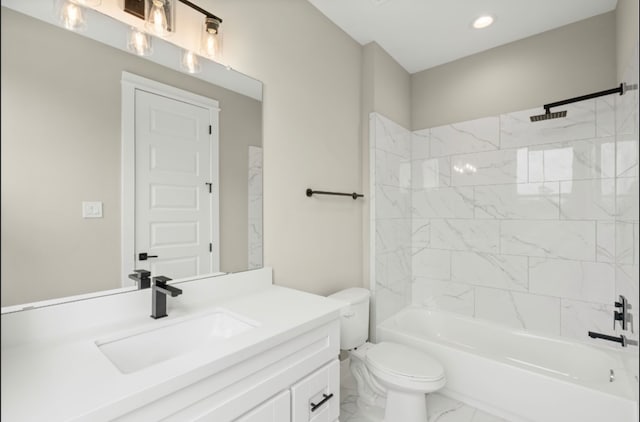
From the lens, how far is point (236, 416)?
0.94 metres

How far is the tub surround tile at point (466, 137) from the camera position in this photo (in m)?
2.53

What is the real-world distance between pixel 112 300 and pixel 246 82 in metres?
1.18

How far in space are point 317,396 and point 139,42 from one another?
62.4 inches

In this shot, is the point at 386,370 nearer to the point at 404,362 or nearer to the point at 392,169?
the point at 404,362

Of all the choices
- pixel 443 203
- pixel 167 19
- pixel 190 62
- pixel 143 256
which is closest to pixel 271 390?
pixel 143 256

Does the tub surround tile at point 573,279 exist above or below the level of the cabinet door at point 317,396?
above

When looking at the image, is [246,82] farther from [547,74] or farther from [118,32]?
[547,74]

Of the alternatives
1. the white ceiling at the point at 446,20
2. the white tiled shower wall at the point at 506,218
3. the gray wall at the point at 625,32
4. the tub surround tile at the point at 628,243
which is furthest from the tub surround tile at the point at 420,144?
the tub surround tile at the point at 628,243

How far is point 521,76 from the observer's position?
7.91 ft

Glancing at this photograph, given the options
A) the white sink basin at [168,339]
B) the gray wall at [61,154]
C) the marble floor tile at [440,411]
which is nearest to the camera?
the gray wall at [61,154]

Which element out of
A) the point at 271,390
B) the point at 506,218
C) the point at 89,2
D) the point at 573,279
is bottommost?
the point at 271,390

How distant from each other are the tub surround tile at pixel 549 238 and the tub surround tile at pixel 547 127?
61cm

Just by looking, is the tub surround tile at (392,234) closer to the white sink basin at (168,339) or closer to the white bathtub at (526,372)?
the white bathtub at (526,372)

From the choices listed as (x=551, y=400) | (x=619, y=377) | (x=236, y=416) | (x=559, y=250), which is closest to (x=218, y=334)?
(x=236, y=416)
